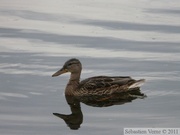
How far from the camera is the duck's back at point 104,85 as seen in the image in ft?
46.2

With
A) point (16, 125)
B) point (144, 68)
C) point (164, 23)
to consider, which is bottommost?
point (16, 125)

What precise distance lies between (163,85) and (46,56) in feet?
10.9

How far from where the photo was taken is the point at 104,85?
14.2 metres

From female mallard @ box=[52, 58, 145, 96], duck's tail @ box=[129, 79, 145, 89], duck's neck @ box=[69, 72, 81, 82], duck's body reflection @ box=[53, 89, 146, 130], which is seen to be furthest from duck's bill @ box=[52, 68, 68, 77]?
duck's tail @ box=[129, 79, 145, 89]

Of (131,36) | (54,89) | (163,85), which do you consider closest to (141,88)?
(163,85)

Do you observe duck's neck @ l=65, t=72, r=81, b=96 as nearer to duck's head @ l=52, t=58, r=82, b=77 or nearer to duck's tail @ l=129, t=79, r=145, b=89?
duck's head @ l=52, t=58, r=82, b=77

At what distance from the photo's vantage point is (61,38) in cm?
1812

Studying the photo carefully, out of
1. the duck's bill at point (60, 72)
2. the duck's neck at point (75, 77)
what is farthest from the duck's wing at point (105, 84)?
the duck's bill at point (60, 72)

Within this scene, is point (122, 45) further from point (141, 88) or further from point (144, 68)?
point (141, 88)

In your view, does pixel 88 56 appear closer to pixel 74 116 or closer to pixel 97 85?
pixel 97 85

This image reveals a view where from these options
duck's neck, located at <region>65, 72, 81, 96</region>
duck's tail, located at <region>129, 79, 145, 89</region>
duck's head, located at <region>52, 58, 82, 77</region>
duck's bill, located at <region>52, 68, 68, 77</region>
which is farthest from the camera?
duck's head, located at <region>52, 58, 82, 77</region>

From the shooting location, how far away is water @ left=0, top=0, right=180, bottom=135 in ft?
39.8

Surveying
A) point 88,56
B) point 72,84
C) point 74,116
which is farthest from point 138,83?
point 88,56

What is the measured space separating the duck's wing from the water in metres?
0.40
